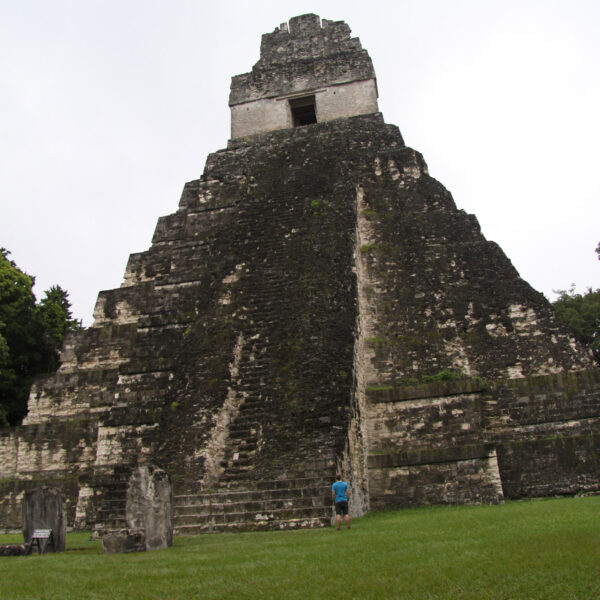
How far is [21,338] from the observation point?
864 inches

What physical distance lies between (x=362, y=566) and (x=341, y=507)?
3.36 metres

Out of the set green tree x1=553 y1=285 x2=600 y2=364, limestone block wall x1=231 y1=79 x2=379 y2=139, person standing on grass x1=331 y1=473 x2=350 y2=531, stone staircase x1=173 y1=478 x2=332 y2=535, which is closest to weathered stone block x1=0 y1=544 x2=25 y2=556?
stone staircase x1=173 y1=478 x2=332 y2=535

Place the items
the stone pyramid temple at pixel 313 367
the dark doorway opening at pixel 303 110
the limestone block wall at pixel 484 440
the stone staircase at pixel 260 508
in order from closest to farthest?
1. the stone staircase at pixel 260 508
2. the stone pyramid temple at pixel 313 367
3. the limestone block wall at pixel 484 440
4. the dark doorway opening at pixel 303 110

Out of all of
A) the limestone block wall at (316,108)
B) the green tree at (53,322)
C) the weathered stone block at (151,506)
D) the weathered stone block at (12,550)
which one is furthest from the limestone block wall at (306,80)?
the weathered stone block at (12,550)

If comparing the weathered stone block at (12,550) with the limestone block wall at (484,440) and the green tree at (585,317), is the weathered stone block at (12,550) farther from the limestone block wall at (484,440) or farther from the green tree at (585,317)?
the green tree at (585,317)

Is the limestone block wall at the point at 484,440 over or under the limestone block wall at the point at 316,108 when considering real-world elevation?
under

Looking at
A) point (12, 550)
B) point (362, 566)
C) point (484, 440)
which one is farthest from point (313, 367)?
point (362, 566)

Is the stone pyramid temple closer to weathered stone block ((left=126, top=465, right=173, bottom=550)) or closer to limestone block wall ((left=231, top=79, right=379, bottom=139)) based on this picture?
weathered stone block ((left=126, top=465, right=173, bottom=550))

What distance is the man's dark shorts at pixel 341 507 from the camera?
805 centimetres

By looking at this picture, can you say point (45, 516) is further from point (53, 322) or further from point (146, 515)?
point (53, 322)

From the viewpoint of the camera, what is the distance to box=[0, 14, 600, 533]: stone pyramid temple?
9844mm

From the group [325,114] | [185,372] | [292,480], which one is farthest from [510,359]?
[325,114]

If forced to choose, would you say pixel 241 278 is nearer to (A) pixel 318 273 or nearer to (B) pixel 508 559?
(A) pixel 318 273

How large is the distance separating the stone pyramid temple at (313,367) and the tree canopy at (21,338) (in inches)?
286
